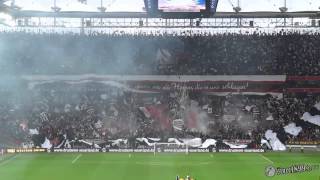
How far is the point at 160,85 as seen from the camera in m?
48.8

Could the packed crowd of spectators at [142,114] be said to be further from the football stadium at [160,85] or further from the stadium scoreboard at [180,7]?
the stadium scoreboard at [180,7]

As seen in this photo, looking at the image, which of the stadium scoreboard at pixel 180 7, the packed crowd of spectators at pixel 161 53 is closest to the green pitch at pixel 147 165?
the stadium scoreboard at pixel 180 7

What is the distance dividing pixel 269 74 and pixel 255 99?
253 cm

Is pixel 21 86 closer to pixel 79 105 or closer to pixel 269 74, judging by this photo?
pixel 79 105

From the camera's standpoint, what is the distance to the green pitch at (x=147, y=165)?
30031 mm

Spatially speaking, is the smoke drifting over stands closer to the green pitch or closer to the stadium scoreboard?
the green pitch

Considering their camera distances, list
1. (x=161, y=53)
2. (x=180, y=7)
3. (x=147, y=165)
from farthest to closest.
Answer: (x=161, y=53) → (x=147, y=165) → (x=180, y=7)

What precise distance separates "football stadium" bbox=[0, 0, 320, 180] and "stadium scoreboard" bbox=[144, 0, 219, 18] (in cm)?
1246

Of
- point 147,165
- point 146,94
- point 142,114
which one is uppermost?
point 146,94

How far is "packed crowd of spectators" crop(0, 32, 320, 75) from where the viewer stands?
162 ft

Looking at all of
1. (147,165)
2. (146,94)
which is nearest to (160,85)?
(146,94)

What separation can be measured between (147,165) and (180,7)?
33.7 ft

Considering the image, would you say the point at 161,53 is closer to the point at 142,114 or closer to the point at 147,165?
the point at 142,114

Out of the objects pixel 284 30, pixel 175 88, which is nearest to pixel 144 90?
pixel 175 88
